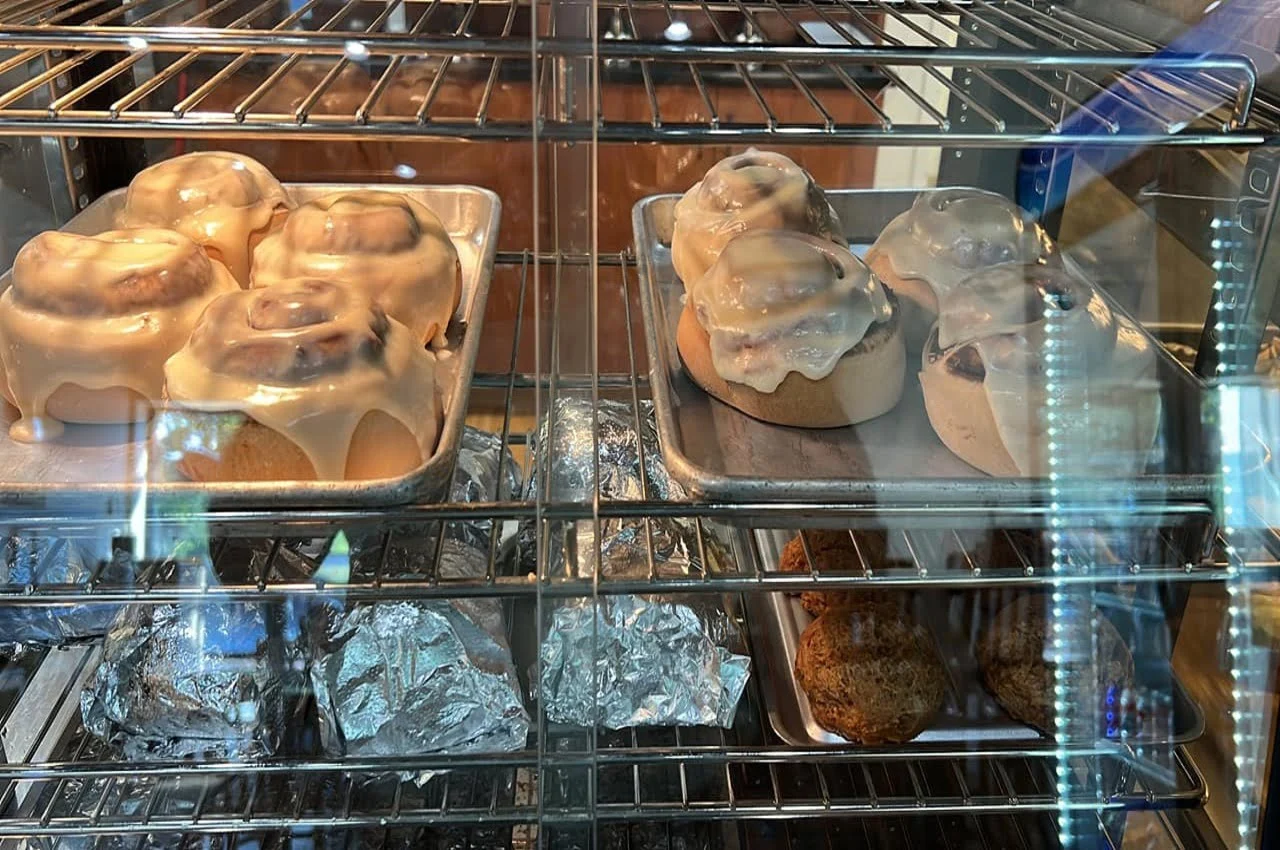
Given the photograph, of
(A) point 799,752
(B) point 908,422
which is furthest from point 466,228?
(A) point 799,752

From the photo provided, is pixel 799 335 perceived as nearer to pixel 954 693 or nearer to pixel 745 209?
pixel 745 209

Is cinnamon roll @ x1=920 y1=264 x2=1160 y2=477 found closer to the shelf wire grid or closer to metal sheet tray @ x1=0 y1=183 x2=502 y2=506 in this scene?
the shelf wire grid

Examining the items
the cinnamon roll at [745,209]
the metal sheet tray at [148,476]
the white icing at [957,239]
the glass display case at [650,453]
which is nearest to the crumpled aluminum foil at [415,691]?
the glass display case at [650,453]

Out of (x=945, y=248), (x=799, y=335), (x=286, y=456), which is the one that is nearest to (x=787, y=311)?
(x=799, y=335)

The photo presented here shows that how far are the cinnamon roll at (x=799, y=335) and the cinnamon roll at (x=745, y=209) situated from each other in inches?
4.0

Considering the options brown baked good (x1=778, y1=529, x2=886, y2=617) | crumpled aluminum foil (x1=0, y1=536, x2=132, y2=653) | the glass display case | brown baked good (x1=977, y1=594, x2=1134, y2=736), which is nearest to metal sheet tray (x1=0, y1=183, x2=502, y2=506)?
the glass display case

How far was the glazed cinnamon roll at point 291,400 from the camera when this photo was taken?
2.67 ft

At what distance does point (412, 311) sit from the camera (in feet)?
3.25

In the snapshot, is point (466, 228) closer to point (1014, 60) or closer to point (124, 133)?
point (124, 133)

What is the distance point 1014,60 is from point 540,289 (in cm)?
42

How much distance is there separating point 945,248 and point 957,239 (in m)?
0.02

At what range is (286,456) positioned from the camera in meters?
0.83

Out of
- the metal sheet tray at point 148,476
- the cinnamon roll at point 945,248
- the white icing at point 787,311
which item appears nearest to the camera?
the metal sheet tray at point 148,476

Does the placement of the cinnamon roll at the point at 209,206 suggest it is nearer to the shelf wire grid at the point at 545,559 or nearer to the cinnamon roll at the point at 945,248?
the shelf wire grid at the point at 545,559
